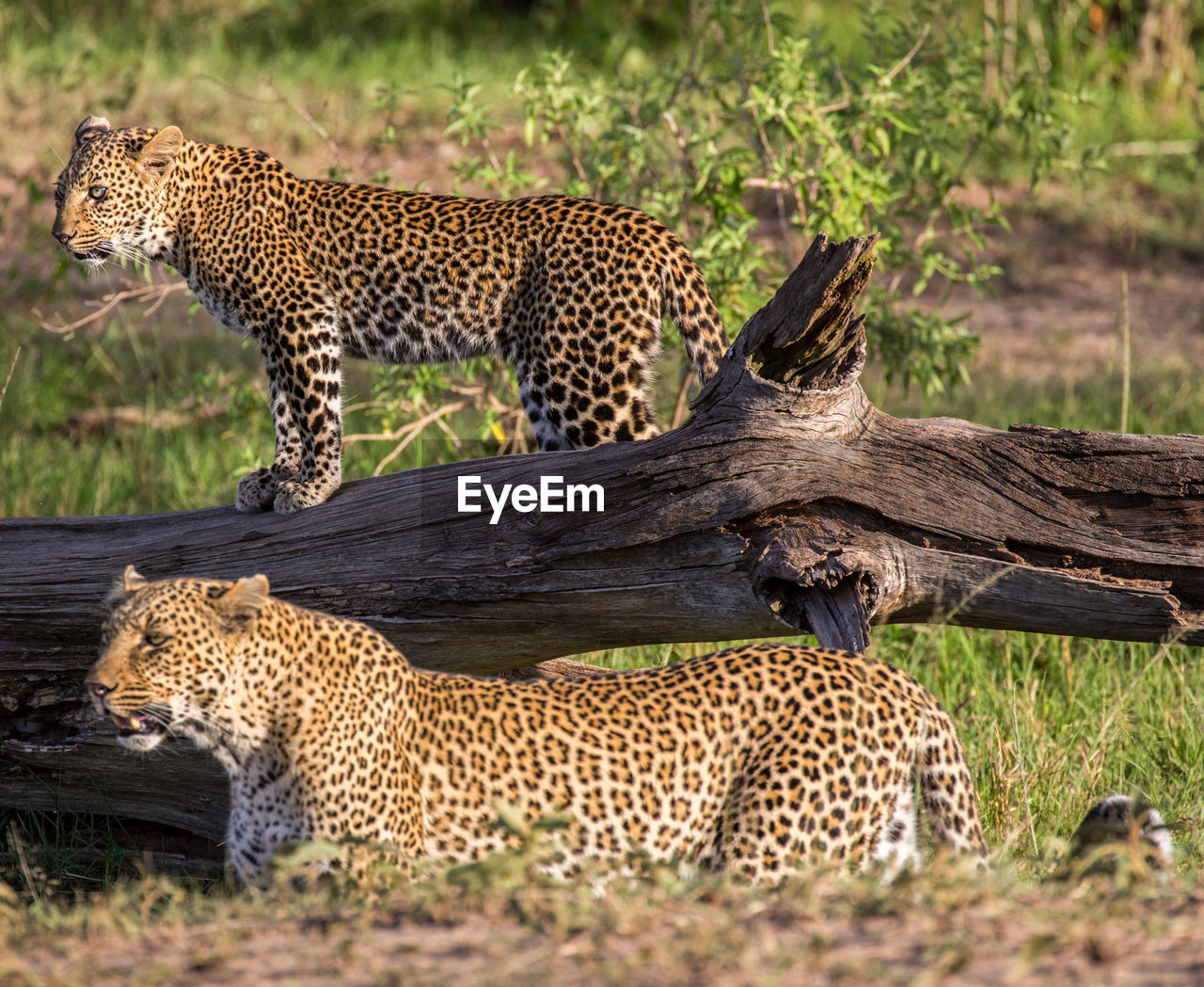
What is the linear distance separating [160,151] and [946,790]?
14.4 ft

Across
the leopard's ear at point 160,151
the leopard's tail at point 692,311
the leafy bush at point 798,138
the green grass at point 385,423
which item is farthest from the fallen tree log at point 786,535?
the leafy bush at point 798,138

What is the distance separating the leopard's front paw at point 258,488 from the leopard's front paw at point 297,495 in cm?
7

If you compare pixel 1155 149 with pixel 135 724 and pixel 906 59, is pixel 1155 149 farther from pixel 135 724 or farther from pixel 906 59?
pixel 135 724

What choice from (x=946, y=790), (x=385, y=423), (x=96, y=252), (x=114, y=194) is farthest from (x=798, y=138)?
(x=946, y=790)

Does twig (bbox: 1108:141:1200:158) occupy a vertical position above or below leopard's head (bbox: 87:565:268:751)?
above

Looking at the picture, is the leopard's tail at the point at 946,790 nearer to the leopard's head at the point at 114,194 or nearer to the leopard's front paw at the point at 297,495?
the leopard's front paw at the point at 297,495

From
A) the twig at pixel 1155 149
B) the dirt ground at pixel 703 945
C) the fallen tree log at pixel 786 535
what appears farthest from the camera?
the twig at pixel 1155 149

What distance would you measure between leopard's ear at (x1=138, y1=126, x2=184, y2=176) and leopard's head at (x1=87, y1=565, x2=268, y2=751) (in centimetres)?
282

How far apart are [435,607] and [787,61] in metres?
3.63

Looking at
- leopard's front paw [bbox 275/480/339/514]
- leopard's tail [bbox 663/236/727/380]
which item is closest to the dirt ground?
leopard's front paw [bbox 275/480/339/514]

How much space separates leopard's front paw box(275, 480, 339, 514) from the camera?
6320 millimetres

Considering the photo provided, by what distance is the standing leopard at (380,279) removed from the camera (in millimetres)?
6406

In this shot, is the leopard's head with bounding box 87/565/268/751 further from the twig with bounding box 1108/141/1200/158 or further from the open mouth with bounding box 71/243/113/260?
the twig with bounding box 1108/141/1200/158

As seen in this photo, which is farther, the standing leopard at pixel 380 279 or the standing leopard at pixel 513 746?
the standing leopard at pixel 380 279
